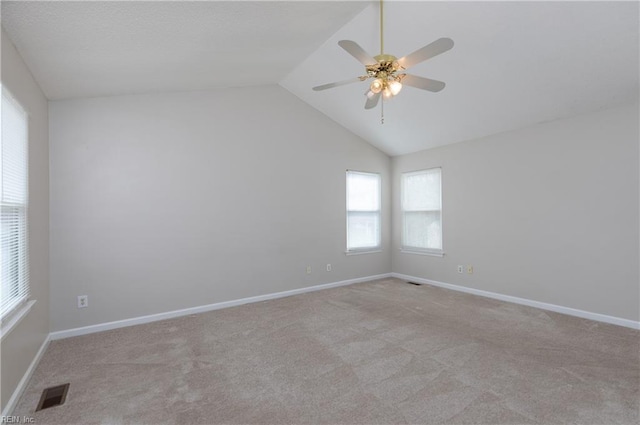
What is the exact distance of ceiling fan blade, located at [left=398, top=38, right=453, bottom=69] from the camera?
1.89 meters

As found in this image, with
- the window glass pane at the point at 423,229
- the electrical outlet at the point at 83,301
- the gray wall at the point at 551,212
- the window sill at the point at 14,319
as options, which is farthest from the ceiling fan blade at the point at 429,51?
the electrical outlet at the point at 83,301

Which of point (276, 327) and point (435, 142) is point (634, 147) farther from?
point (276, 327)

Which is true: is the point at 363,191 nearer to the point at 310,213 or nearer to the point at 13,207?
the point at 310,213

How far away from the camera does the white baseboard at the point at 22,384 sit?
1.89m

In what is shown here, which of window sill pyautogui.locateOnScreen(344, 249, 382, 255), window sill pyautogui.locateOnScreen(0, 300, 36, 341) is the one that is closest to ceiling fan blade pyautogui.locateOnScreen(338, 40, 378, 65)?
window sill pyautogui.locateOnScreen(0, 300, 36, 341)

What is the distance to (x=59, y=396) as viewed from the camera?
6.91 ft

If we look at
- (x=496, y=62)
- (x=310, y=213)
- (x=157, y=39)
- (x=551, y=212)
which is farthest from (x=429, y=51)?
→ (x=310, y=213)

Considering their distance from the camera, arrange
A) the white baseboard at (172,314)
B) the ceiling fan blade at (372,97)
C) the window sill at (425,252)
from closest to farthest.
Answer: the ceiling fan blade at (372,97) → the white baseboard at (172,314) → the window sill at (425,252)

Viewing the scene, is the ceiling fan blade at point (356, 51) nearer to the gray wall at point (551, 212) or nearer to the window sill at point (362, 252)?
the gray wall at point (551, 212)

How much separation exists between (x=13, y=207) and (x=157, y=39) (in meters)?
1.63

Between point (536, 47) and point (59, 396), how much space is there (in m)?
4.73

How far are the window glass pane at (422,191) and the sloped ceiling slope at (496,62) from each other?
89cm

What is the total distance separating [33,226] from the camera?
8.48ft

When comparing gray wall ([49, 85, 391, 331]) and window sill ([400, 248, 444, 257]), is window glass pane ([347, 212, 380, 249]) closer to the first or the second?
gray wall ([49, 85, 391, 331])
